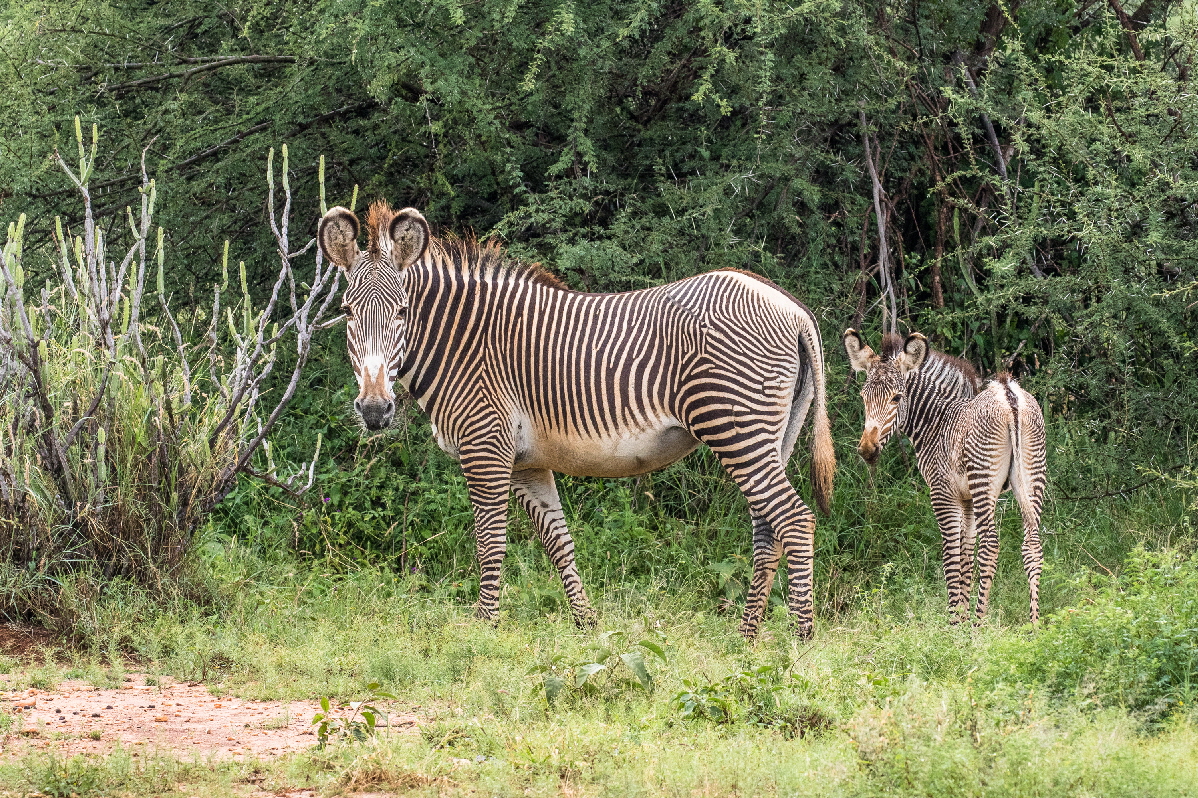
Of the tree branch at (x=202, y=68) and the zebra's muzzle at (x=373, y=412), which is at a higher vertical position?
the tree branch at (x=202, y=68)

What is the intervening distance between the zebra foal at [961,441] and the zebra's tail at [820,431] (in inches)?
11.1

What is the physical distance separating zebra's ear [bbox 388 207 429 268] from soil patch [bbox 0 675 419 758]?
2.44 metres

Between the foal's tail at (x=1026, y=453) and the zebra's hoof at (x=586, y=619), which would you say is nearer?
the foal's tail at (x=1026, y=453)

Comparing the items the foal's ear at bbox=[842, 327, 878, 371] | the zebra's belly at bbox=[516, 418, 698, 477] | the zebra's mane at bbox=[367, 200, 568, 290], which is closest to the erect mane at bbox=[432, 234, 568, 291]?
the zebra's mane at bbox=[367, 200, 568, 290]

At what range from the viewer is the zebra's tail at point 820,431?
685 centimetres

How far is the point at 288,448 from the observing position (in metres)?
8.98

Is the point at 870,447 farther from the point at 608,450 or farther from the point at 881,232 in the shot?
the point at 881,232

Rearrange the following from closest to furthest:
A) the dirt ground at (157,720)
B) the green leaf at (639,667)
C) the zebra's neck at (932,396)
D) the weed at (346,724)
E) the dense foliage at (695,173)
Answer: the weed at (346,724) < the dirt ground at (157,720) < the green leaf at (639,667) < the zebra's neck at (932,396) < the dense foliage at (695,173)

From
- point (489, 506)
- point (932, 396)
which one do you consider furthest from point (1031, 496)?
point (489, 506)

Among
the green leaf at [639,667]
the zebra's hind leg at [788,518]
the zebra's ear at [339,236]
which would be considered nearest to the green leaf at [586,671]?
the green leaf at [639,667]

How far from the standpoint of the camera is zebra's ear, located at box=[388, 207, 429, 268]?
6652 millimetres

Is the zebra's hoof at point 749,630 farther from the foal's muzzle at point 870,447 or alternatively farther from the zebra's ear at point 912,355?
the zebra's ear at point 912,355

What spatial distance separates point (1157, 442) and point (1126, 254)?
4.53ft

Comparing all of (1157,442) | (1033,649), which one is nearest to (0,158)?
(1033,649)
